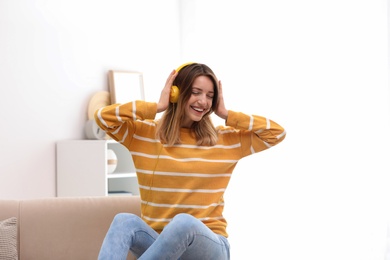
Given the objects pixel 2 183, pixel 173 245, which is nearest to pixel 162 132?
pixel 173 245

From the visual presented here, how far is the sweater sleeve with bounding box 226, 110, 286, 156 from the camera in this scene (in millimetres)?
2615

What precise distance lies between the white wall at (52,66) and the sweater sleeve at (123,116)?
2.05 meters

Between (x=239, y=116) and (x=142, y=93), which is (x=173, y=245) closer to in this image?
(x=239, y=116)

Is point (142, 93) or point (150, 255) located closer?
point (150, 255)

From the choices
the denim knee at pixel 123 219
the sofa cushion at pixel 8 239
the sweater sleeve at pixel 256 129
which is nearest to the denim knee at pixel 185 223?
the denim knee at pixel 123 219

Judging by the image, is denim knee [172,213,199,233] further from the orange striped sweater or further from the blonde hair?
the blonde hair

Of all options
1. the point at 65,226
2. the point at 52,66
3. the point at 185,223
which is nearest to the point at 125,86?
the point at 52,66

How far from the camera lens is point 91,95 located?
493 cm

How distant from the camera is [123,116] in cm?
254

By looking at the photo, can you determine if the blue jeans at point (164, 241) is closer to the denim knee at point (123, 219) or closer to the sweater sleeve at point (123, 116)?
the denim knee at point (123, 219)

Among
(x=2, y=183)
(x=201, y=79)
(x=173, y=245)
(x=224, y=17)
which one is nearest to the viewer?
(x=173, y=245)

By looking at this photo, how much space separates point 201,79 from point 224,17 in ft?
8.09

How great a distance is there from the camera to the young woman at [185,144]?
2521mm

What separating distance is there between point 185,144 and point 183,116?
0.12 meters
